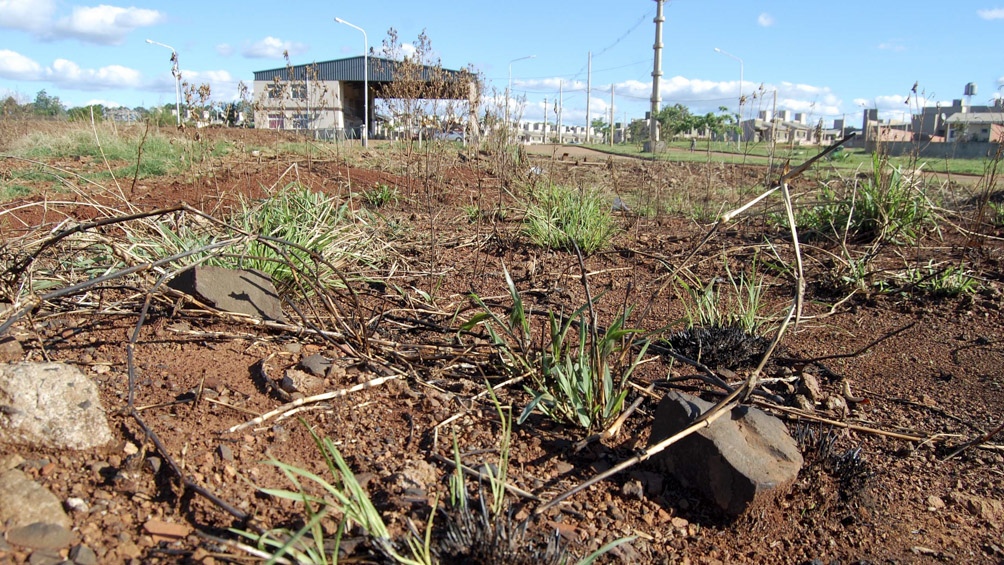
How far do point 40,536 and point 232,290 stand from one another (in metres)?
1.45

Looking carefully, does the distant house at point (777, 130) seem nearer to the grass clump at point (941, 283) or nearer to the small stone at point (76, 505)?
the grass clump at point (941, 283)

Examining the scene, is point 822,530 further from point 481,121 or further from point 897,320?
point 481,121

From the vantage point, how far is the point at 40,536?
1.51 meters

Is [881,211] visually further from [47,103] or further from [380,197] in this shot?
[47,103]

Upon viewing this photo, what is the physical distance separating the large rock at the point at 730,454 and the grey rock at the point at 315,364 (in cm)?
122

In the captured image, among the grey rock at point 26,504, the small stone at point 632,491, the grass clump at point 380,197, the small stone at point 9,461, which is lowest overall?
the small stone at point 632,491

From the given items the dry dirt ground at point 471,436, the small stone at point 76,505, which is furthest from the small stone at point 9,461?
the small stone at point 76,505

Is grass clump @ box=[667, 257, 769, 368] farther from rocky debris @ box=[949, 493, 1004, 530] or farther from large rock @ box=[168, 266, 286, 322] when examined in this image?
large rock @ box=[168, 266, 286, 322]

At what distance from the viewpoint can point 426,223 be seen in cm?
602

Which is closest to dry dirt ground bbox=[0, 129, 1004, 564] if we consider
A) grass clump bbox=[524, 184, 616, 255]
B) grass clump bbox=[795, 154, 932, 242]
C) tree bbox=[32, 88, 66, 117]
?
grass clump bbox=[524, 184, 616, 255]

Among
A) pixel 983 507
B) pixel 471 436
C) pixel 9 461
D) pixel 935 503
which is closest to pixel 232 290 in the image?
pixel 9 461

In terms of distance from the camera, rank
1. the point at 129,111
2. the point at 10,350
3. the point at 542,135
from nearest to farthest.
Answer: the point at 10,350, the point at 129,111, the point at 542,135

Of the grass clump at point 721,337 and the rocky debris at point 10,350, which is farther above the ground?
the rocky debris at point 10,350

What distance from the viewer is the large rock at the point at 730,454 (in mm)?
2023
